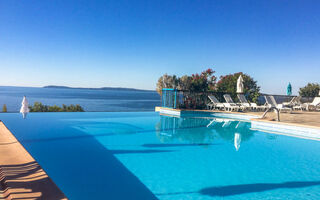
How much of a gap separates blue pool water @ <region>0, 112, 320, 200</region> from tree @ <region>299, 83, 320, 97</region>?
1814cm

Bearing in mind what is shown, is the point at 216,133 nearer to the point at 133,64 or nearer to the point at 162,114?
the point at 162,114

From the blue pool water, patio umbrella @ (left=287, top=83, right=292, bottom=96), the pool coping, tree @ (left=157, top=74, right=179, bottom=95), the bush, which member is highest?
tree @ (left=157, top=74, right=179, bottom=95)

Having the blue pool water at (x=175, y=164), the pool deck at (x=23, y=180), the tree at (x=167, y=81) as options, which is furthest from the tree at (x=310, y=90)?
the pool deck at (x=23, y=180)

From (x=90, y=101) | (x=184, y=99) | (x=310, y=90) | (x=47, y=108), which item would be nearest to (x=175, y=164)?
(x=184, y=99)

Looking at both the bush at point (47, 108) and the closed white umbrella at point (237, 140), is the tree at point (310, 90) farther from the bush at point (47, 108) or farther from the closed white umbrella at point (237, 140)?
the bush at point (47, 108)

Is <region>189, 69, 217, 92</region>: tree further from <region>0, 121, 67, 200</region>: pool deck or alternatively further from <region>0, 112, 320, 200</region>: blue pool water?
<region>0, 121, 67, 200</region>: pool deck

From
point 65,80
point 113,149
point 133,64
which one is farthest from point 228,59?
A: point 65,80

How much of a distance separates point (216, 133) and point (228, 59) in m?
18.2

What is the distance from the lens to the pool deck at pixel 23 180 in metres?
2.30

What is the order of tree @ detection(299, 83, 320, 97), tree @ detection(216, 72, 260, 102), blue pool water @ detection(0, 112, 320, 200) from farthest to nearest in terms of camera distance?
tree @ detection(299, 83, 320, 97) → tree @ detection(216, 72, 260, 102) → blue pool water @ detection(0, 112, 320, 200)

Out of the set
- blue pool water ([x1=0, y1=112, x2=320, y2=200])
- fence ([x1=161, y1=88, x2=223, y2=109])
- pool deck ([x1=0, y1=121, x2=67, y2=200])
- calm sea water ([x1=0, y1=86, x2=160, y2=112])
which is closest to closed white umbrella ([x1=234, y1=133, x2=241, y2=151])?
blue pool water ([x1=0, y1=112, x2=320, y2=200])

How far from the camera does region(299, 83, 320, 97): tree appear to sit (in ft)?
71.3

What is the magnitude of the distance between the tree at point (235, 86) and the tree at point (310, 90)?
32.7ft

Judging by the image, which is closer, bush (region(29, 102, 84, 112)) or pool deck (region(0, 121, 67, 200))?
pool deck (region(0, 121, 67, 200))
